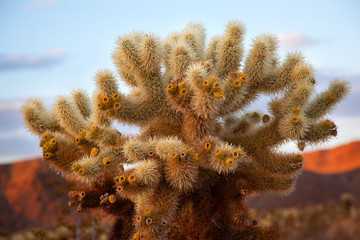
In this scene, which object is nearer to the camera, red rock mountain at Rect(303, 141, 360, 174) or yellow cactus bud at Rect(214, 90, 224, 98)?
yellow cactus bud at Rect(214, 90, 224, 98)

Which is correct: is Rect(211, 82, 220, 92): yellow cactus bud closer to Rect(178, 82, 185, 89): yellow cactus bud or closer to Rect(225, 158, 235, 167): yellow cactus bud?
Rect(178, 82, 185, 89): yellow cactus bud

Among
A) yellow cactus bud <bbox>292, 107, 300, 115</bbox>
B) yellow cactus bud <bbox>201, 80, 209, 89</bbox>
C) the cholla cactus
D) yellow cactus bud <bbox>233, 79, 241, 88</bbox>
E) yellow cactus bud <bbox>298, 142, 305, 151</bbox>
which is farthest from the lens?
yellow cactus bud <bbox>298, 142, 305, 151</bbox>

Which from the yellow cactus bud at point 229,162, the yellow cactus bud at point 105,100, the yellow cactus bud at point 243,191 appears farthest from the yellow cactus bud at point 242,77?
the yellow cactus bud at point 105,100

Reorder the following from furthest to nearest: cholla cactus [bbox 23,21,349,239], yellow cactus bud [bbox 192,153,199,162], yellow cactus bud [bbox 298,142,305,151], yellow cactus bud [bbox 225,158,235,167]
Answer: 1. yellow cactus bud [bbox 298,142,305,151]
2. cholla cactus [bbox 23,21,349,239]
3. yellow cactus bud [bbox 192,153,199,162]
4. yellow cactus bud [bbox 225,158,235,167]

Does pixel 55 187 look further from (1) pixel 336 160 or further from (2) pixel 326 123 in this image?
(1) pixel 336 160

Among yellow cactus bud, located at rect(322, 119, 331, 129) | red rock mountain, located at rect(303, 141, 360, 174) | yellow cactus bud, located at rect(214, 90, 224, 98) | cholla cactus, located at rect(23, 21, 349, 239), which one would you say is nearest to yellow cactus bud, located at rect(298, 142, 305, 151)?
cholla cactus, located at rect(23, 21, 349, 239)

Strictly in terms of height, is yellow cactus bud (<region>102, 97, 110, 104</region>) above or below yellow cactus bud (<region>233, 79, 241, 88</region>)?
below
